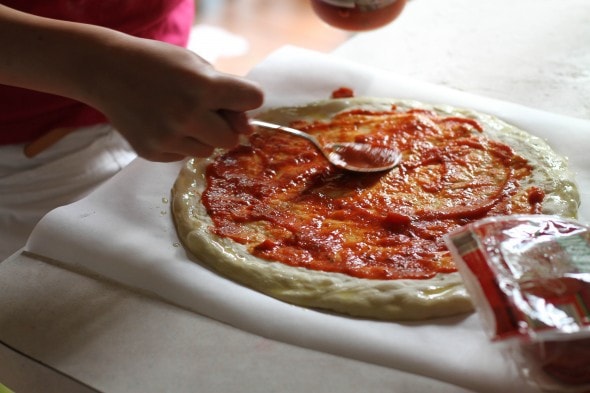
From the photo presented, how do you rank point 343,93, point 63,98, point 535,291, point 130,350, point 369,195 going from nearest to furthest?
point 535,291 < point 130,350 < point 369,195 < point 63,98 < point 343,93

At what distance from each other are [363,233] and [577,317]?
1.17 feet

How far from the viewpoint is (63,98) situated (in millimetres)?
1211

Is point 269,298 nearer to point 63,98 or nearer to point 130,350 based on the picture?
point 130,350

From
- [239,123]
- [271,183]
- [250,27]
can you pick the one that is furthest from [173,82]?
[250,27]

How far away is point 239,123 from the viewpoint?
93 cm

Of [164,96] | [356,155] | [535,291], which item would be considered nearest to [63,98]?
[164,96]

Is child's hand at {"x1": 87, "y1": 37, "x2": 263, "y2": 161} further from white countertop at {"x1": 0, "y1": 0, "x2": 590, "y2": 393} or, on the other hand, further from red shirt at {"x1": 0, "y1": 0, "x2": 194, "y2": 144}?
red shirt at {"x1": 0, "y1": 0, "x2": 194, "y2": 144}

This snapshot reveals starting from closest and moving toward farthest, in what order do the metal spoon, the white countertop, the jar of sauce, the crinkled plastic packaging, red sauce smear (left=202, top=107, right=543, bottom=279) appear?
the crinkled plastic packaging, the white countertop, red sauce smear (left=202, top=107, right=543, bottom=279), the metal spoon, the jar of sauce

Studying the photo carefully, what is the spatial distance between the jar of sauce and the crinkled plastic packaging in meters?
0.59

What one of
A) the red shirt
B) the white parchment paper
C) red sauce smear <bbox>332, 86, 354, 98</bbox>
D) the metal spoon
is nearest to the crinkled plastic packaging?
the white parchment paper

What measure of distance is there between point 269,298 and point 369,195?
254 mm

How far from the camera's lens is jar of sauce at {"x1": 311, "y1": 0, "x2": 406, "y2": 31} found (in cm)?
128

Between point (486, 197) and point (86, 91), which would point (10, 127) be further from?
point (486, 197)

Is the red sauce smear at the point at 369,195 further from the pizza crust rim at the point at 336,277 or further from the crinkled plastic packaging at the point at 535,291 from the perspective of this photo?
the crinkled plastic packaging at the point at 535,291
